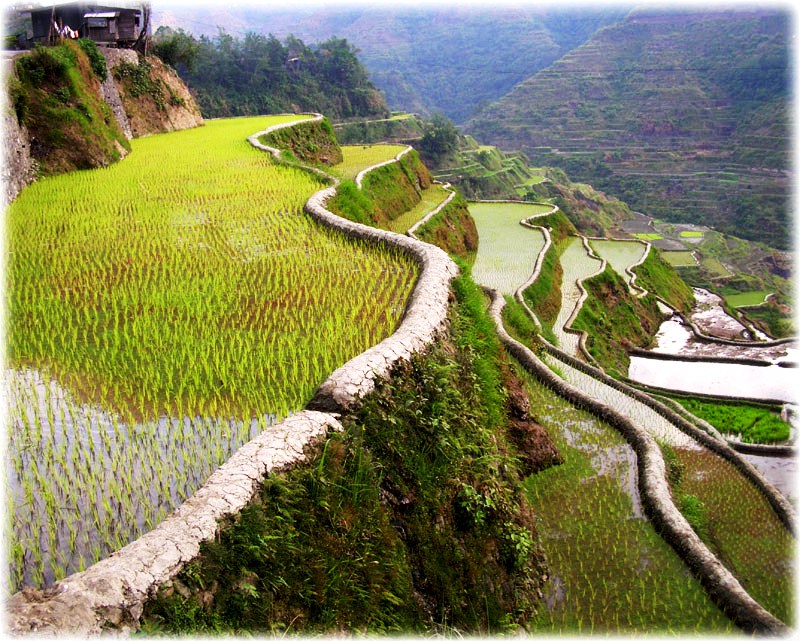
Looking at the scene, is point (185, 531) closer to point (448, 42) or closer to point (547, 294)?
point (547, 294)

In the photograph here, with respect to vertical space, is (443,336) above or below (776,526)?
above

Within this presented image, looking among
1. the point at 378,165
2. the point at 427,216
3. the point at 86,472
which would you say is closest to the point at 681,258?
the point at 378,165

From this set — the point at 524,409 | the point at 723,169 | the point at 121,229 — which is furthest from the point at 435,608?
the point at 723,169

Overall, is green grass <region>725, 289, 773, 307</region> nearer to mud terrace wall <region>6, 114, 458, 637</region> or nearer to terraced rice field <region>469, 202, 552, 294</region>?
terraced rice field <region>469, 202, 552, 294</region>

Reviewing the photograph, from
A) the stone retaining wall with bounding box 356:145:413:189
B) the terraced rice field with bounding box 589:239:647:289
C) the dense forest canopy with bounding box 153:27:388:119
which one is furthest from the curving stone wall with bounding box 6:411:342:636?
the dense forest canopy with bounding box 153:27:388:119

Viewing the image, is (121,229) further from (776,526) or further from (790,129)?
(790,129)

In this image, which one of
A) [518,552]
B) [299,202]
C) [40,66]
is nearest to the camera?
[518,552]
